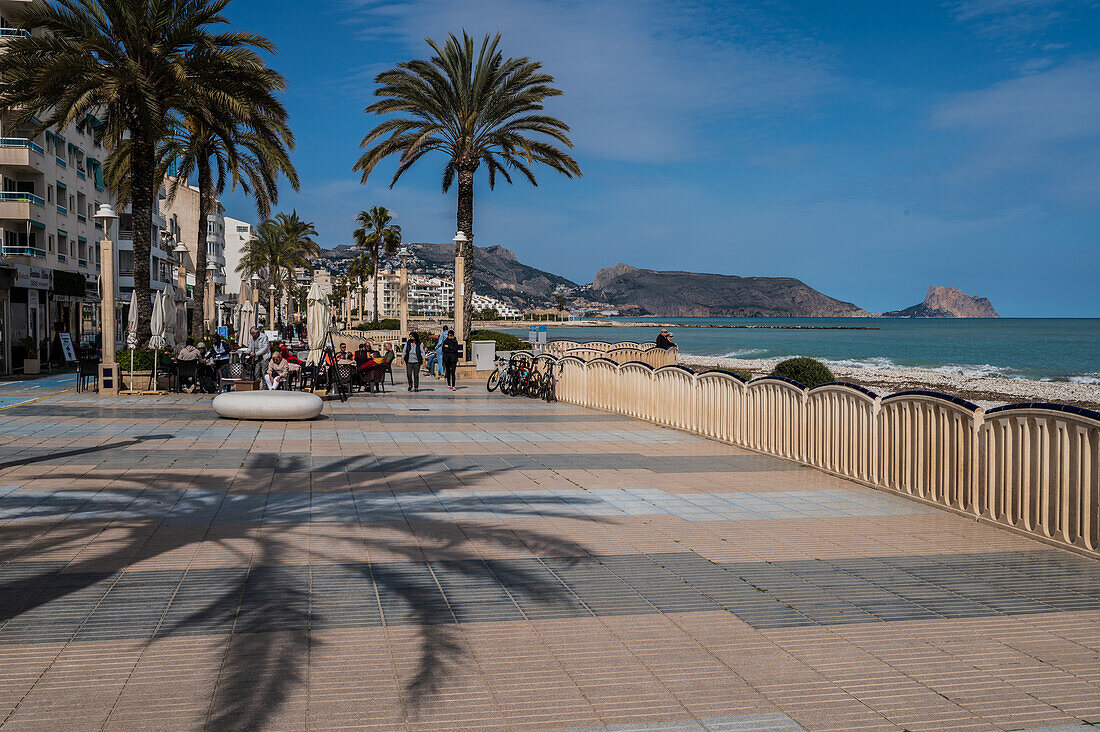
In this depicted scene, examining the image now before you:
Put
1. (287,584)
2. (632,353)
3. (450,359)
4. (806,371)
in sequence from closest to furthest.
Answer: (287,584)
(806,371)
(632,353)
(450,359)

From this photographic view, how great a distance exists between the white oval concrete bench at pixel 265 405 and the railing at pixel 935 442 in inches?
264

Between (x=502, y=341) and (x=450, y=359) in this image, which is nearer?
(x=450, y=359)

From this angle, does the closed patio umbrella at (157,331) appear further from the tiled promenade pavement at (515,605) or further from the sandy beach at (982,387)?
the sandy beach at (982,387)

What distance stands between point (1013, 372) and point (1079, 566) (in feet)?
196

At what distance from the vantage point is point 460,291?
97.4ft

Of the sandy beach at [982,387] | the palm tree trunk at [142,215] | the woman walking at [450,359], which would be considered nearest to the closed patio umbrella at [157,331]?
the palm tree trunk at [142,215]

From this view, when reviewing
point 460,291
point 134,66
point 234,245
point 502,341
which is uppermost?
point 234,245

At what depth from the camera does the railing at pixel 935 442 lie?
7.07 meters

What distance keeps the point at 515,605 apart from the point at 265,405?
10.7 meters

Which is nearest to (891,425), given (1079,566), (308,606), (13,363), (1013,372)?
(1079,566)

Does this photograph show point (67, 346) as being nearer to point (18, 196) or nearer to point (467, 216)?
point (18, 196)

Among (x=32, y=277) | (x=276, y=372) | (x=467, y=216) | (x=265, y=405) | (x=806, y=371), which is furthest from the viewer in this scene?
(x=32, y=277)

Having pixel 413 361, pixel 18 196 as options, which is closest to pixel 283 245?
pixel 18 196

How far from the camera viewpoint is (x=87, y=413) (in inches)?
625
